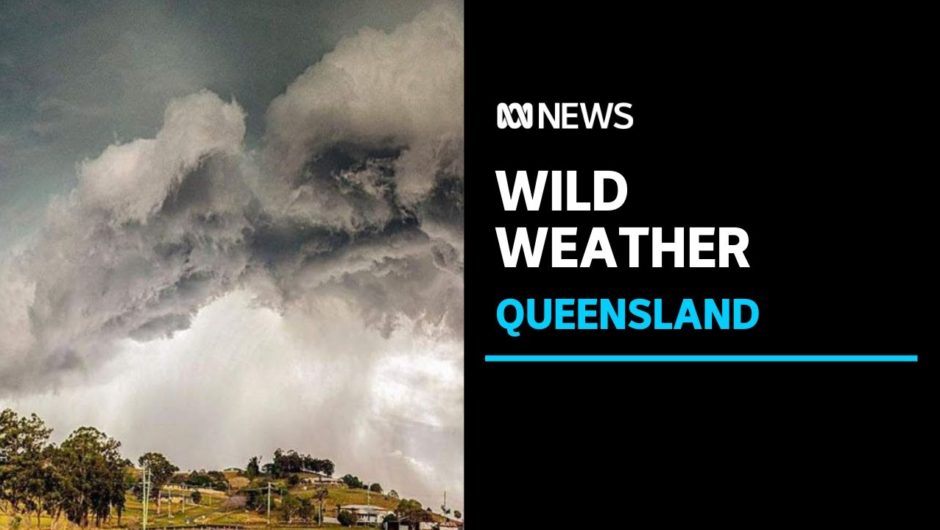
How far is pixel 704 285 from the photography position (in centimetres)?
451

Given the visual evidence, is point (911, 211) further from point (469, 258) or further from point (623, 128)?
point (469, 258)

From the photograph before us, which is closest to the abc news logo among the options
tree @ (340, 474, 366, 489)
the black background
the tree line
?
the black background

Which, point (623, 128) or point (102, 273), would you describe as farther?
point (102, 273)

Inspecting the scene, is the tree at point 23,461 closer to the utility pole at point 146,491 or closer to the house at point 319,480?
the utility pole at point 146,491

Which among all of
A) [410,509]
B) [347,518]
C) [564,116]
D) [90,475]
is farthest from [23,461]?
[564,116]

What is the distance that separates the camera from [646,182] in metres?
4.65

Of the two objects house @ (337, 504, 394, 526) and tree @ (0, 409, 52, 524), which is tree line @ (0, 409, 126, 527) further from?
house @ (337, 504, 394, 526)

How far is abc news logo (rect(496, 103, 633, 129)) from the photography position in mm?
4621

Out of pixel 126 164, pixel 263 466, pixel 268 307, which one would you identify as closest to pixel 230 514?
pixel 263 466

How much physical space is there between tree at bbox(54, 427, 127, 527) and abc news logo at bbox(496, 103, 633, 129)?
13515 millimetres

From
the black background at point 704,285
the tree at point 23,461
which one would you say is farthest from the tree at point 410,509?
the black background at point 704,285

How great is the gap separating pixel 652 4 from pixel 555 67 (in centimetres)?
55

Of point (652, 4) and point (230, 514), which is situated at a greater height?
point (652, 4)

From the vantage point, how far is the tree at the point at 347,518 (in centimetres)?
1884
